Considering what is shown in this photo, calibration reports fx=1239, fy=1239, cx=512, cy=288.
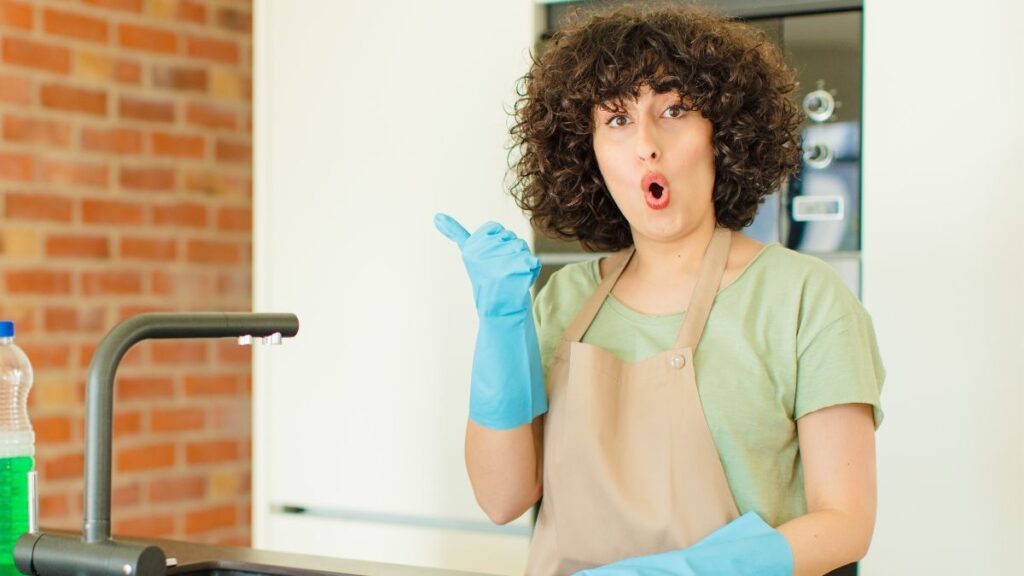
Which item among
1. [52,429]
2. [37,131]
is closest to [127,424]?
[52,429]

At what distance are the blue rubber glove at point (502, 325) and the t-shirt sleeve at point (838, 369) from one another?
0.29 metres

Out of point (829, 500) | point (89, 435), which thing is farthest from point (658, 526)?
point (89, 435)

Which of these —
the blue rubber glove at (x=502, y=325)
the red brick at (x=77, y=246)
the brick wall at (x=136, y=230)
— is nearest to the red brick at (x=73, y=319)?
the brick wall at (x=136, y=230)

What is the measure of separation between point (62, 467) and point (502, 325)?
1500mm

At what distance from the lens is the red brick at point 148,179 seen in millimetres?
2604

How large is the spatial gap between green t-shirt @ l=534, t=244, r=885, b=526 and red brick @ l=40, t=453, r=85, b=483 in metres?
1.53

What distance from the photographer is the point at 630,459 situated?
132 centimetres

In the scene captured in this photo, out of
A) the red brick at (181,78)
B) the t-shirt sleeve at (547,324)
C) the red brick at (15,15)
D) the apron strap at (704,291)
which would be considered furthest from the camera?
the red brick at (181,78)

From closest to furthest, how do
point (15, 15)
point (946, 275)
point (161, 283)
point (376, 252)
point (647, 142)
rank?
point (647, 142) < point (946, 275) < point (376, 252) < point (15, 15) < point (161, 283)

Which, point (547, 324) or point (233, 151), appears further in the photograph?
point (233, 151)

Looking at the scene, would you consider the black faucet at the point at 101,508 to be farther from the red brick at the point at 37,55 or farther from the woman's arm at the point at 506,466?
the red brick at the point at 37,55

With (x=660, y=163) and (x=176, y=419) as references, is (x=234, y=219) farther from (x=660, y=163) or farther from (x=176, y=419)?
(x=660, y=163)

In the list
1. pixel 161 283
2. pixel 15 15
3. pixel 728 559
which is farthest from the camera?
pixel 161 283

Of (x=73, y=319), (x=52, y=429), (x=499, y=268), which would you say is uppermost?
(x=499, y=268)
